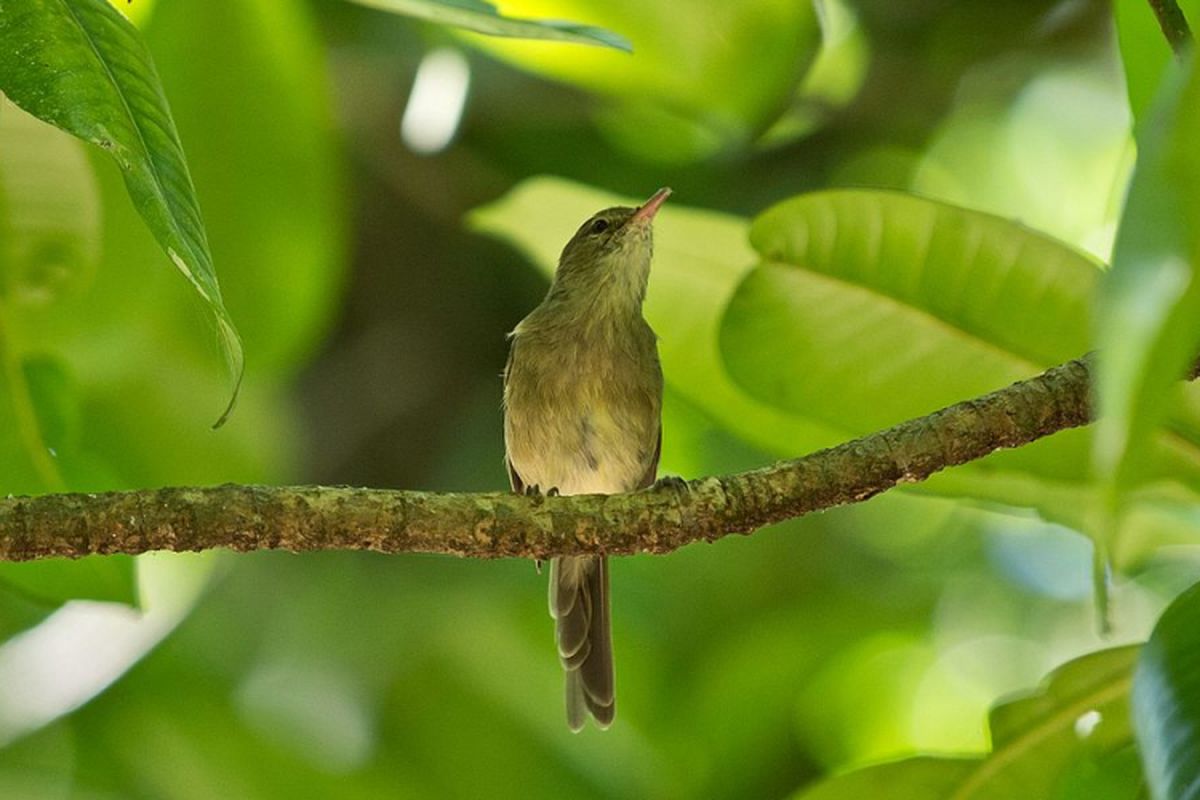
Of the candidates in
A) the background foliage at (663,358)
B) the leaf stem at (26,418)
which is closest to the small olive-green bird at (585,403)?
the background foliage at (663,358)

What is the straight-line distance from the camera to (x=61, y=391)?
8.52ft

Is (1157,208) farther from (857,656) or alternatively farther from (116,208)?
(857,656)

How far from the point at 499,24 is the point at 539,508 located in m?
0.68

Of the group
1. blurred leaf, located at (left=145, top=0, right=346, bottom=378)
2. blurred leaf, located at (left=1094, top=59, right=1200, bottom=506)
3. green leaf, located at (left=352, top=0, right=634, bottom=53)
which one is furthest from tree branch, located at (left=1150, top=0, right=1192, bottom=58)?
blurred leaf, located at (left=145, top=0, right=346, bottom=378)

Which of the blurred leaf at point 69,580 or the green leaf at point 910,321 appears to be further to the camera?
the blurred leaf at point 69,580

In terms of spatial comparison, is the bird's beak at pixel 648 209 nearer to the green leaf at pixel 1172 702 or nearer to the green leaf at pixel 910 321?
the green leaf at pixel 910 321

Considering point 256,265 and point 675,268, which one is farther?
point 256,265

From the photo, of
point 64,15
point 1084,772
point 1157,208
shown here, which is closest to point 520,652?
point 1084,772

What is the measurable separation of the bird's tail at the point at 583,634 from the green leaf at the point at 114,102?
1976mm

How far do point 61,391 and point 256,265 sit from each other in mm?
741

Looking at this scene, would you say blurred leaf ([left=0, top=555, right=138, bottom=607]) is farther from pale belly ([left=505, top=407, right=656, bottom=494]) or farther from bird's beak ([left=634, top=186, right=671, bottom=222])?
bird's beak ([left=634, top=186, right=671, bottom=222])

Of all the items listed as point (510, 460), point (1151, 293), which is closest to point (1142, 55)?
point (1151, 293)

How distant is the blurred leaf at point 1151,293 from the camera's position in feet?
2.64

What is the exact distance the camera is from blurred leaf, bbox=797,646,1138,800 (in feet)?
7.46
